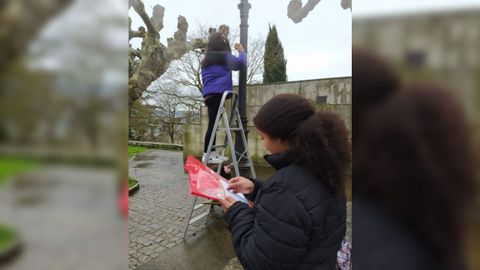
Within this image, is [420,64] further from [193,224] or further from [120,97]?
[193,224]

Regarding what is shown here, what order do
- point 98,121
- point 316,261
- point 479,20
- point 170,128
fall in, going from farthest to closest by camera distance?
point 170,128
point 316,261
point 98,121
point 479,20

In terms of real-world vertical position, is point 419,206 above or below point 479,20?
below

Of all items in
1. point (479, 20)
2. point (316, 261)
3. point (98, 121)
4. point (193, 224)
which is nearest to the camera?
point (479, 20)

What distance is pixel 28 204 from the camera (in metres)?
0.42

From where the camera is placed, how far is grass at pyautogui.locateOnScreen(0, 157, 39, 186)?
0.40 m

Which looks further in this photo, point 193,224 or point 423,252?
point 193,224

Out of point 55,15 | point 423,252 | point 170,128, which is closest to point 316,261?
point 423,252

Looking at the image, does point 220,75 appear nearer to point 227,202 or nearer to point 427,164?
point 227,202

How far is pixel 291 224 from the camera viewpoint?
92cm

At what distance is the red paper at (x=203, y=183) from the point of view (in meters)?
1.29

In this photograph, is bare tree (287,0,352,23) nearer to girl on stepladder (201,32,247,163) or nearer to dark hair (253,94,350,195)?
dark hair (253,94,350,195)

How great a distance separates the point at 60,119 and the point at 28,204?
136mm

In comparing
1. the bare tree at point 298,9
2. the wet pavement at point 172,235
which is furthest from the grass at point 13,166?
the wet pavement at point 172,235

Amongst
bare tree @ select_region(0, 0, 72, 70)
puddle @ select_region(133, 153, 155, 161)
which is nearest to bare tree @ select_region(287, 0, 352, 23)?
bare tree @ select_region(0, 0, 72, 70)
